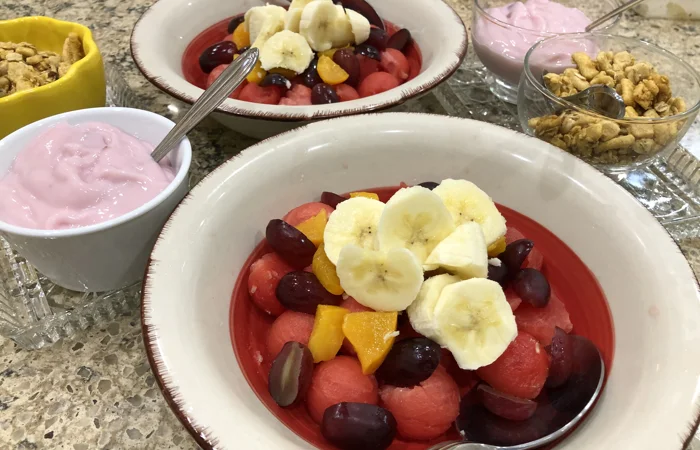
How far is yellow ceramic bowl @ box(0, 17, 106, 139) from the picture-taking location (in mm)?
1134

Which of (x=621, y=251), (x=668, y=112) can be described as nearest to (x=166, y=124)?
(x=621, y=251)

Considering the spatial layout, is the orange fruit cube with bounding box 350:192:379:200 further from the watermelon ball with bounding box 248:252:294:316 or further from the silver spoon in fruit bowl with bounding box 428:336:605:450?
the silver spoon in fruit bowl with bounding box 428:336:605:450

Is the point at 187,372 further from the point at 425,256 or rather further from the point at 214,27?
the point at 214,27

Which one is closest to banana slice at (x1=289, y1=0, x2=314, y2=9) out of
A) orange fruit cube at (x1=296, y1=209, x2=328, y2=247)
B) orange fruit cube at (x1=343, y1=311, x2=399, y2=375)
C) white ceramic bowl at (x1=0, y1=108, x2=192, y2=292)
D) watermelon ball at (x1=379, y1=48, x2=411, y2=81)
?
watermelon ball at (x1=379, y1=48, x2=411, y2=81)

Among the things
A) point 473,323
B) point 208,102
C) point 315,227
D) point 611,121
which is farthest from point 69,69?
point 611,121

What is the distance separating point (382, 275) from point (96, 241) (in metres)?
0.45

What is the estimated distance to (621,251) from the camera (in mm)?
896

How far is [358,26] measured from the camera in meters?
1.46

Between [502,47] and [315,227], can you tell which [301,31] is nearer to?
[502,47]

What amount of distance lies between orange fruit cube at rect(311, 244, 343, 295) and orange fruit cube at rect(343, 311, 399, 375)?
7cm

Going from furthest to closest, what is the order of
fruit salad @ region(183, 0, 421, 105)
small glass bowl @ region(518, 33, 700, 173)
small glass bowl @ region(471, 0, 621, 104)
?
small glass bowl @ region(471, 0, 621, 104) → fruit salad @ region(183, 0, 421, 105) → small glass bowl @ region(518, 33, 700, 173)

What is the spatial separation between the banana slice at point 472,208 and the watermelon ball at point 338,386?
0.31 meters

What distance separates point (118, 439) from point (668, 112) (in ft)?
4.08

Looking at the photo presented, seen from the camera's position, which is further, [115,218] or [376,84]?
[376,84]
